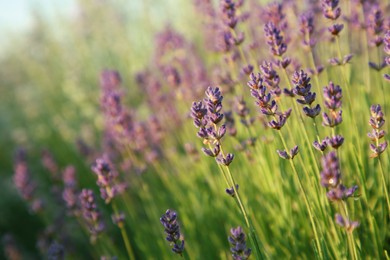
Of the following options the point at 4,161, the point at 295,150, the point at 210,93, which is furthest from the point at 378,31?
the point at 4,161

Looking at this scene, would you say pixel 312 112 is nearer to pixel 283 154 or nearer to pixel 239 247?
pixel 283 154

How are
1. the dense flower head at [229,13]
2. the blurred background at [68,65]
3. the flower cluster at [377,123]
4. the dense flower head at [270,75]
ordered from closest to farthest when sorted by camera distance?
the flower cluster at [377,123] < the dense flower head at [270,75] < the dense flower head at [229,13] < the blurred background at [68,65]

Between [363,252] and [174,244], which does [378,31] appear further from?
[174,244]

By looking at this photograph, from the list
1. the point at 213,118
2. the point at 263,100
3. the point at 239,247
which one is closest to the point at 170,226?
the point at 239,247

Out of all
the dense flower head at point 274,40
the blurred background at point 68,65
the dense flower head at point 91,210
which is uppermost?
the blurred background at point 68,65

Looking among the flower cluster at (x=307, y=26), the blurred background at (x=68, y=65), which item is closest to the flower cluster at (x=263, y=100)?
the flower cluster at (x=307, y=26)

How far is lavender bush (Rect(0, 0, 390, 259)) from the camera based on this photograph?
70.0 inches

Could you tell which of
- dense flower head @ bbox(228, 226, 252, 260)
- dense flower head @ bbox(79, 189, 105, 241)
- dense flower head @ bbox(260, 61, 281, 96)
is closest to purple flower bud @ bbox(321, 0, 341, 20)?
dense flower head @ bbox(260, 61, 281, 96)

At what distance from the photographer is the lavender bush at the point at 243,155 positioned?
1.78 m

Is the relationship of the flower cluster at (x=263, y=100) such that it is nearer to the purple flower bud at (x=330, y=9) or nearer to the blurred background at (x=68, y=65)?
the purple flower bud at (x=330, y=9)

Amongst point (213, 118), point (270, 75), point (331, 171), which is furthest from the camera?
point (270, 75)

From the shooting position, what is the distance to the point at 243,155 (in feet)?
9.89

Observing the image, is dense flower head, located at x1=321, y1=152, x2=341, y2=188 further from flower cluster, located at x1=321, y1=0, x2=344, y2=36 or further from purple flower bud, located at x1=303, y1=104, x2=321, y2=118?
flower cluster, located at x1=321, y1=0, x2=344, y2=36

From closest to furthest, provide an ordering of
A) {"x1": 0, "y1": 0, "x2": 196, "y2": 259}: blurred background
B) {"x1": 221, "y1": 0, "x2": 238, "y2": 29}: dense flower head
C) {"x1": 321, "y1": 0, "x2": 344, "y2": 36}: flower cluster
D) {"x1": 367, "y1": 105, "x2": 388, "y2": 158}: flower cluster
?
1. {"x1": 367, "y1": 105, "x2": 388, "y2": 158}: flower cluster
2. {"x1": 321, "y1": 0, "x2": 344, "y2": 36}: flower cluster
3. {"x1": 221, "y1": 0, "x2": 238, "y2": 29}: dense flower head
4. {"x1": 0, "y1": 0, "x2": 196, "y2": 259}: blurred background
